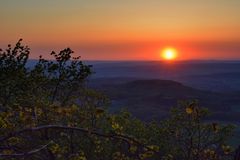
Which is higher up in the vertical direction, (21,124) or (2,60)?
(2,60)

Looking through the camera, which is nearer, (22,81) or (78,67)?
(22,81)

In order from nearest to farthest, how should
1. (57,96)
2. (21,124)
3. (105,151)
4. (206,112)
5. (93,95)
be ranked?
(21,124) → (206,112) → (105,151) → (93,95) → (57,96)

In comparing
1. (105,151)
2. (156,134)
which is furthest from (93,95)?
(156,134)

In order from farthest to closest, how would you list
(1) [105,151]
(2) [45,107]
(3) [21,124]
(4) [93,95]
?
(4) [93,95] < (1) [105,151] < (2) [45,107] < (3) [21,124]

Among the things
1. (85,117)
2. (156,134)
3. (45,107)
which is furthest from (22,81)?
(156,134)

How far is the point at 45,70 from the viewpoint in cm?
2533

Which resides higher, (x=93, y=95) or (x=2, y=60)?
(x=2, y=60)

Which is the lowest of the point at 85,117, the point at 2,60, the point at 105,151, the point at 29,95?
the point at 105,151

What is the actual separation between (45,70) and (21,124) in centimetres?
761

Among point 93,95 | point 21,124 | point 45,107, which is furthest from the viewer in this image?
point 93,95

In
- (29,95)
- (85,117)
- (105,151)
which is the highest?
(29,95)

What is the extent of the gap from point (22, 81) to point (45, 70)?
13.2ft

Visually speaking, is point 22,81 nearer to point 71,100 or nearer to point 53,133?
point 53,133

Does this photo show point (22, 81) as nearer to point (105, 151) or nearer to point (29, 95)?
point (29, 95)
